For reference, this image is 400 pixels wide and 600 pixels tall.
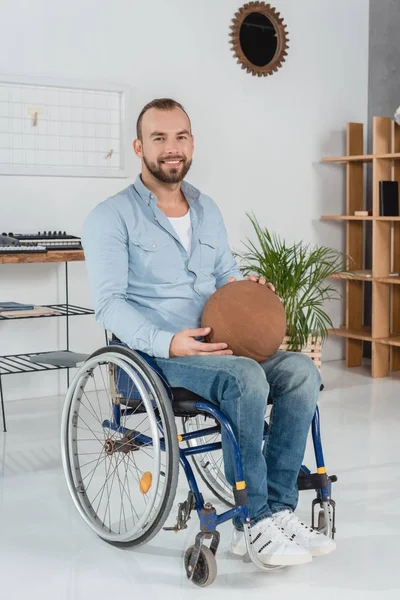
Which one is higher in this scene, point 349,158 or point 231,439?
point 349,158

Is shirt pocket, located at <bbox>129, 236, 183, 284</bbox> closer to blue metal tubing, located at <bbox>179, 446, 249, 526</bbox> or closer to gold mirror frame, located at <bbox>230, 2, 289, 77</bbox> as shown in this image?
blue metal tubing, located at <bbox>179, 446, 249, 526</bbox>

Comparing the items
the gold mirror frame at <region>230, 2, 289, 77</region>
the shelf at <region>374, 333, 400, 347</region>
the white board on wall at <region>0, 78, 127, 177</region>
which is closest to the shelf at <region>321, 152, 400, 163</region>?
the gold mirror frame at <region>230, 2, 289, 77</region>

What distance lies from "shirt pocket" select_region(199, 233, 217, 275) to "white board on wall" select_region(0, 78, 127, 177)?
191cm

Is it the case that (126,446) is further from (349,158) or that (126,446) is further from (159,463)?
(349,158)

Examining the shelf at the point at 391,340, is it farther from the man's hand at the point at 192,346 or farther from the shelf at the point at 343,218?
the man's hand at the point at 192,346

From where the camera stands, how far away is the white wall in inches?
167

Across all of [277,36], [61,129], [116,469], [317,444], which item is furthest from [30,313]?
[277,36]

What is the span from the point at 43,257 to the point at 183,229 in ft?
4.86

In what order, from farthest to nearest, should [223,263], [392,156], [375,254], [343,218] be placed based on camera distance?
[343,218] → [375,254] → [392,156] → [223,263]

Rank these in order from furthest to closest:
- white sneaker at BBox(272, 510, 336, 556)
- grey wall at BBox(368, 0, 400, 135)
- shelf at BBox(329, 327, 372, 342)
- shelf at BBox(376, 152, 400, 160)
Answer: grey wall at BBox(368, 0, 400, 135), shelf at BBox(329, 327, 372, 342), shelf at BBox(376, 152, 400, 160), white sneaker at BBox(272, 510, 336, 556)

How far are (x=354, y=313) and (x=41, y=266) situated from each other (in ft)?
6.57

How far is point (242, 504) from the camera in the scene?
6.75 ft

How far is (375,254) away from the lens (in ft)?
15.9

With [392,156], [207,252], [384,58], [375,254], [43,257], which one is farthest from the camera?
[384,58]
